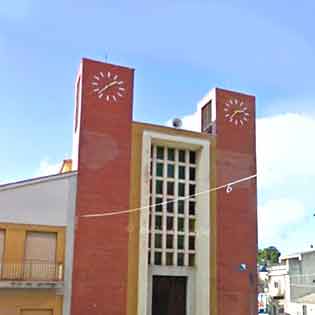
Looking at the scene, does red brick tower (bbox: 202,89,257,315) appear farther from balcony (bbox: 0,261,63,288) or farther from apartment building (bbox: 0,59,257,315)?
balcony (bbox: 0,261,63,288)

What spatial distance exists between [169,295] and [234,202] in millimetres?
4889

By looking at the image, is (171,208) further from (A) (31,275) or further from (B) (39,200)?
(A) (31,275)

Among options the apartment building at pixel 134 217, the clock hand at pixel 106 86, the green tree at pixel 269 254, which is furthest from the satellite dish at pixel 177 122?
the green tree at pixel 269 254

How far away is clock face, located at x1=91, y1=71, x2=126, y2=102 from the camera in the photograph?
21.2 metres

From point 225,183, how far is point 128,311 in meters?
6.91

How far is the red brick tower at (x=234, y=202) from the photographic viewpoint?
861 inches

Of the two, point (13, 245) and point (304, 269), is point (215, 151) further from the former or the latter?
point (304, 269)

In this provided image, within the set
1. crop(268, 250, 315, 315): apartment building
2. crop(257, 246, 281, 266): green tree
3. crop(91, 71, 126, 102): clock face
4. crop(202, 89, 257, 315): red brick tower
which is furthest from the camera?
crop(257, 246, 281, 266): green tree

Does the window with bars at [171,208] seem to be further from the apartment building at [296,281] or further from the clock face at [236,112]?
the apartment building at [296,281]

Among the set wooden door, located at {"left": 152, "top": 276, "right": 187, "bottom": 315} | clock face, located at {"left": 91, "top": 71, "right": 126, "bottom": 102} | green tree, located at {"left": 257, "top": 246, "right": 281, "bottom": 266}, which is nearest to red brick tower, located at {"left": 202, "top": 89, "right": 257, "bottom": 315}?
wooden door, located at {"left": 152, "top": 276, "right": 187, "bottom": 315}

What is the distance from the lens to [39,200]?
19266 mm

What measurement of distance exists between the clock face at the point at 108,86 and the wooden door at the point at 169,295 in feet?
25.0

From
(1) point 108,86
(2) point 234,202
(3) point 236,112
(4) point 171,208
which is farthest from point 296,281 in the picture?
(1) point 108,86

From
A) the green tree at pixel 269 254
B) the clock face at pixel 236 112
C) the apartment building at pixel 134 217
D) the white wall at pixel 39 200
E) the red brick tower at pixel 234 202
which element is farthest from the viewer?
the green tree at pixel 269 254
